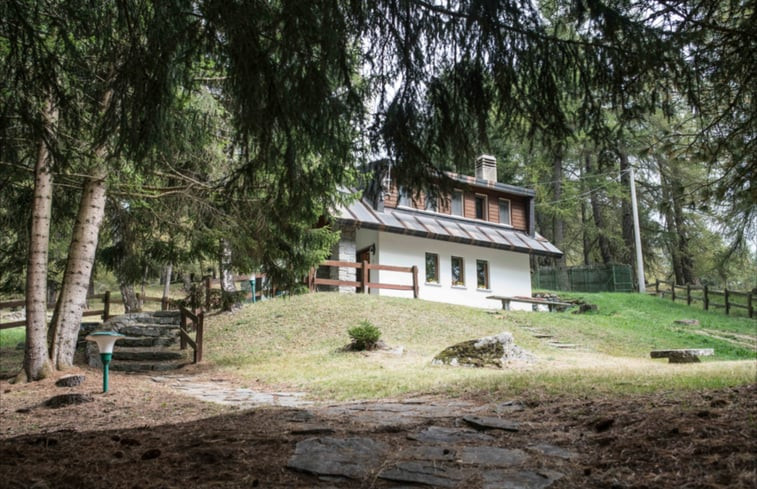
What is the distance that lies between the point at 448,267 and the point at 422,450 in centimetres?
1804

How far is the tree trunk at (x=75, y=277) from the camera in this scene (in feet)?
29.3

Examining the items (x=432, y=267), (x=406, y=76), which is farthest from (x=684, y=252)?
(x=406, y=76)

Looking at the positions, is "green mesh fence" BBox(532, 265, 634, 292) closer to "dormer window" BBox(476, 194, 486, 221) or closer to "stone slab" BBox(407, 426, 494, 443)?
"dormer window" BBox(476, 194, 486, 221)

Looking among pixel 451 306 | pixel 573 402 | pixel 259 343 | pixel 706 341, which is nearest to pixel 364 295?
pixel 451 306

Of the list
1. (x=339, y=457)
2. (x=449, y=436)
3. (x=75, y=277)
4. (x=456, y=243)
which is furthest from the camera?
(x=456, y=243)

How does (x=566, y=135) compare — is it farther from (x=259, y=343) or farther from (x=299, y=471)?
(x=259, y=343)

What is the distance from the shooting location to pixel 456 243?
847 inches

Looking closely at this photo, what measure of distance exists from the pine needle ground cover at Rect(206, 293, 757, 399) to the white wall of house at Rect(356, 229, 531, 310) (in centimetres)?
274

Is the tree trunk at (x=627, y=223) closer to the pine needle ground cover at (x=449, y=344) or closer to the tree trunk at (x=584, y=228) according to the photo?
the tree trunk at (x=584, y=228)

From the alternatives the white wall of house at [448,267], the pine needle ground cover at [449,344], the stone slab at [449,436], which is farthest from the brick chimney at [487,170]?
the stone slab at [449,436]

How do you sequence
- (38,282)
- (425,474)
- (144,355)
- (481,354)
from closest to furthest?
(425,474) < (38,282) < (481,354) < (144,355)

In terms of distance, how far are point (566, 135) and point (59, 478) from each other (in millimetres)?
3697

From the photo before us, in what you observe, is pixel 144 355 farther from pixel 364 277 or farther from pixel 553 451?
pixel 553 451

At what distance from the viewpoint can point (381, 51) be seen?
4004mm
